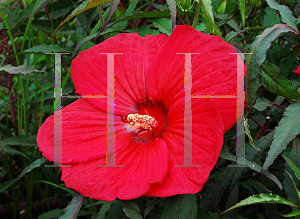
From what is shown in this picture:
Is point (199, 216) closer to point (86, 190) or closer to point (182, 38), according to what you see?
point (86, 190)

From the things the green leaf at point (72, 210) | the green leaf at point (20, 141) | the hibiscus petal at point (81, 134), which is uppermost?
the hibiscus petal at point (81, 134)

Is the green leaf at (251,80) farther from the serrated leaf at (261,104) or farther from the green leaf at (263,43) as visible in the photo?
the serrated leaf at (261,104)

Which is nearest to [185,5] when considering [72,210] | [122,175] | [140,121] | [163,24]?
[163,24]

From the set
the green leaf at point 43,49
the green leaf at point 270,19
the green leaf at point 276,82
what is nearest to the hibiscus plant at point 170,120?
the green leaf at point 276,82

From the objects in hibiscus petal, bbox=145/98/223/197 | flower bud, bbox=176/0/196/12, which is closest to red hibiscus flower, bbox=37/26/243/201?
hibiscus petal, bbox=145/98/223/197

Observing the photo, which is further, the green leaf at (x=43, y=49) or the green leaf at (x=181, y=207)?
the green leaf at (x=43, y=49)

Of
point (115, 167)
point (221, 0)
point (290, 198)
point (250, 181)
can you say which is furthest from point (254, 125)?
point (115, 167)

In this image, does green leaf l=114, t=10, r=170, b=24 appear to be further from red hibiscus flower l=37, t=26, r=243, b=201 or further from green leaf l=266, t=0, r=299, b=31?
green leaf l=266, t=0, r=299, b=31

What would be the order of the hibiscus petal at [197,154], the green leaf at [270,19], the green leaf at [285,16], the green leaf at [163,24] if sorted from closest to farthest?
the hibiscus petal at [197,154] < the green leaf at [285,16] < the green leaf at [163,24] < the green leaf at [270,19]
